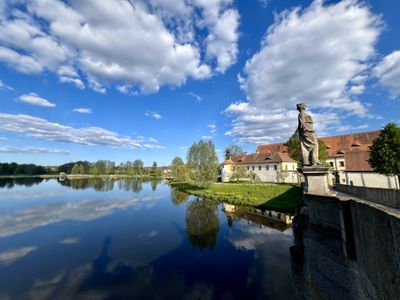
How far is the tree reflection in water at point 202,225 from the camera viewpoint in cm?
1784

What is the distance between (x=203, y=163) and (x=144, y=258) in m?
34.8

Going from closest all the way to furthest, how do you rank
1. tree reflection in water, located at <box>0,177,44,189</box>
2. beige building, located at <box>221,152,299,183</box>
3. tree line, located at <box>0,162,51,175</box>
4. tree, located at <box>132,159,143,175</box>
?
beige building, located at <box>221,152,299,183</box>
tree reflection in water, located at <box>0,177,44,189</box>
tree line, located at <box>0,162,51,175</box>
tree, located at <box>132,159,143,175</box>

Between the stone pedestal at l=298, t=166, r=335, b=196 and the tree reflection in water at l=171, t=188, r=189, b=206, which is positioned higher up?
the stone pedestal at l=298, t=166, r=335, b=196

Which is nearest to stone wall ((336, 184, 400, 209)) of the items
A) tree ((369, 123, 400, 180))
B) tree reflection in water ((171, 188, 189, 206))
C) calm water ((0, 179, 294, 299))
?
calm water ((0, 179, 294, 299))

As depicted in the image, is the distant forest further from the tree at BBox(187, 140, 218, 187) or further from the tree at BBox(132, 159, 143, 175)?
the tree at BBox(187, 140, 218, 187)

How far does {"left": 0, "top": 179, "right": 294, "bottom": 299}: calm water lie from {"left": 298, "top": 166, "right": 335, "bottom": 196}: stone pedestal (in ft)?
18.6

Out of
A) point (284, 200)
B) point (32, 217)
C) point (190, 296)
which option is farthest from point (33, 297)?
point (284, 200)

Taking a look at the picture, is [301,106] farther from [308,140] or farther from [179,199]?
[179,199]

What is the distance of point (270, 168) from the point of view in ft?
177

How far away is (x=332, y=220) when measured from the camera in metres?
6.56

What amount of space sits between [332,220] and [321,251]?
134 centimetres

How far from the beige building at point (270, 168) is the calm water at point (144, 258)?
29.6 m

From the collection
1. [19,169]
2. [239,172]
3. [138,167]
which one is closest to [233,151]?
[239,172]

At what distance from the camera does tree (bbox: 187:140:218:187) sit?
47969 millimetres
